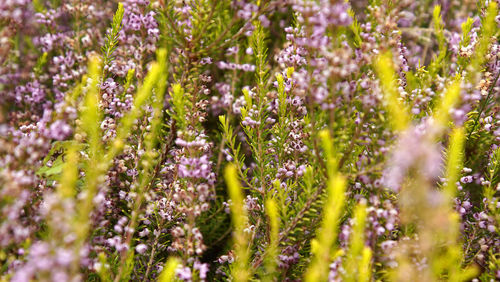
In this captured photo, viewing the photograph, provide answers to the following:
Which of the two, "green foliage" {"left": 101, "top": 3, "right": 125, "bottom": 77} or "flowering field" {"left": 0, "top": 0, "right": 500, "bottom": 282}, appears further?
"green foliage" {"left": 101, "top": 3, "right": 125, "bottom": 77}

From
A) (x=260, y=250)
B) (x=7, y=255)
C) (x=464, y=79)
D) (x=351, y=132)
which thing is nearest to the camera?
(x=7, y=255)

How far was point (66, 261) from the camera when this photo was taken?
1.13 meters

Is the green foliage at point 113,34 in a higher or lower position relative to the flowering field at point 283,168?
higher

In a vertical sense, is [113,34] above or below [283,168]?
above

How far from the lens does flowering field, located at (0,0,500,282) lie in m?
1.35

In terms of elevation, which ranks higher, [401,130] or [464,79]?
[464,79]

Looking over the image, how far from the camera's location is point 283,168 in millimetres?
2021

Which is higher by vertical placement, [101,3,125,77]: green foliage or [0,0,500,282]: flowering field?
[101,3,125,77]: green foliage

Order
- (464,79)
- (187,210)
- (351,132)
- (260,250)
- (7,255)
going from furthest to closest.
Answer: (464,79) < (260,250) < (351,132) < (187,210) < (7,255)

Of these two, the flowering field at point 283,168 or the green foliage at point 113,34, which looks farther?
the green foliage at point 113,34

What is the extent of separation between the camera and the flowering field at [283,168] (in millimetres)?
1350

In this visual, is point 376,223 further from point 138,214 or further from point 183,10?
point 183,10

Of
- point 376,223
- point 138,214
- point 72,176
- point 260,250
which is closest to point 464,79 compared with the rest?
point 376,223

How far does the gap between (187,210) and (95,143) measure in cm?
43
